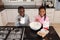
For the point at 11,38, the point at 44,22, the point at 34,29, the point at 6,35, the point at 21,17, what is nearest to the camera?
the point at 11,38

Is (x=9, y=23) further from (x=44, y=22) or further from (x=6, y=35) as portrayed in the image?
(x=6, y=35)

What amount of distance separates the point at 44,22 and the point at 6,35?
78 cm

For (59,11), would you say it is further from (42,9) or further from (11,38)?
(11,38)

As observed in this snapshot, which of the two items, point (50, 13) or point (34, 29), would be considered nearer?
point (34, 29)

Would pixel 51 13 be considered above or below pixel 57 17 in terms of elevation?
above

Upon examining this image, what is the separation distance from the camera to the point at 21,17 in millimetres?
2354

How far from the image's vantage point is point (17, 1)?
5.03 m

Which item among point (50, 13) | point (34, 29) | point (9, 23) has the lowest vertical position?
point (9, 23)

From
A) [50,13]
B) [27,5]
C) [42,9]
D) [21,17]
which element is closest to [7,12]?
[27,5]

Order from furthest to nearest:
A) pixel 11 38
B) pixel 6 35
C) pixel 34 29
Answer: pixel 34 29, pixel 6 35, pixel 11 38

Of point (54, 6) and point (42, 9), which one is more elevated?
point (42, 9)

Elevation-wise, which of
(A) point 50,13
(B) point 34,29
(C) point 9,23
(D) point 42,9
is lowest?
(C) point 9,23

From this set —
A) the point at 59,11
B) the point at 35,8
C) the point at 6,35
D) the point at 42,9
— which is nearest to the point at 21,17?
the point at 42,9

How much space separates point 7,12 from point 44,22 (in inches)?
110
